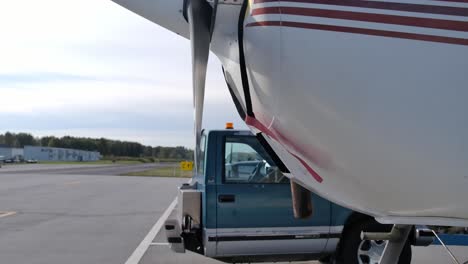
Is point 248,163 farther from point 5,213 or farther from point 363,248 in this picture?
point 5,213

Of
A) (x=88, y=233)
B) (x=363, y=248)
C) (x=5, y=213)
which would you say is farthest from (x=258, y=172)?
(x=5, y=213)

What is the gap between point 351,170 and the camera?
2.51 metres

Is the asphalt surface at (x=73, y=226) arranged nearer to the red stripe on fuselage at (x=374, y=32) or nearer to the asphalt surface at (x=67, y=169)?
the red stripe on fuselage at (x=374, y=32)

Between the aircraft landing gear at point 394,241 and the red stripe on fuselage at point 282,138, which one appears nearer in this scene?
the red stripe on fuselage at point 282,138

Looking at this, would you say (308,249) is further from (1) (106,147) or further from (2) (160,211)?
(1) (106,147)

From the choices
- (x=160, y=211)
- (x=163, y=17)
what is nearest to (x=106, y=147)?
(x=160, y=211)

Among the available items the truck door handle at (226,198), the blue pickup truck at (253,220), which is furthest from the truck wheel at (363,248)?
the truck door handle at (226,198)

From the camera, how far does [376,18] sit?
2312mm

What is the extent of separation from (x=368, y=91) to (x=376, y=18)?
322 mm

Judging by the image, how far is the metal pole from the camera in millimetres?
3681

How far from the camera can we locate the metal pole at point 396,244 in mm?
3681

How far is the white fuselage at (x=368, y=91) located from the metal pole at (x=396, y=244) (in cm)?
116

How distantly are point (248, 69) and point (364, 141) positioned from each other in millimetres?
643

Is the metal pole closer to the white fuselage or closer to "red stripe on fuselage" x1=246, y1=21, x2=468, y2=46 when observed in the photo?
the white fuselage
